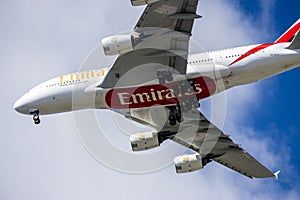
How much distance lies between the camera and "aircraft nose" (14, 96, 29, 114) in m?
56.0

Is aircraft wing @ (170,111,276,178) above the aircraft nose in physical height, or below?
below

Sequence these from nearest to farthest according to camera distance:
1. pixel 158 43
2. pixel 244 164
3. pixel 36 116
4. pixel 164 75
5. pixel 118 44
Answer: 1. pixel 118 44
2. pixel 158 43
3. pixel 164 75
4. pixel 36 116
5. pixel 244 164

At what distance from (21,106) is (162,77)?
11987 mm

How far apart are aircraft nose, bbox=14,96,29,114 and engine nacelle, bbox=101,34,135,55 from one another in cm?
1111

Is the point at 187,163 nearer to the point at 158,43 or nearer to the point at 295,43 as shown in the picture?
the point at 158,43

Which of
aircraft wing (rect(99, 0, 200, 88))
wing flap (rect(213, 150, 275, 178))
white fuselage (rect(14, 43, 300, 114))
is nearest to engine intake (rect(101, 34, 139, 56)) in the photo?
aircraft wing (rect(99, 0, 200, 88))

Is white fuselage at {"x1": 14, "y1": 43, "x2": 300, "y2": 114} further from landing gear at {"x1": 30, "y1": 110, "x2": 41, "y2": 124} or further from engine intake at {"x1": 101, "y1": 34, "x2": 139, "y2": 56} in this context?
engine intake at {"x1": 101, "y1": 34, "x2": 139, "y2": 56}

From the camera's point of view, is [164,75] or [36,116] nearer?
[164,75]

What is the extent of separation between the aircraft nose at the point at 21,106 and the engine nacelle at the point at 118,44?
11.1 m

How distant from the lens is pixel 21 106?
5616 centimetres

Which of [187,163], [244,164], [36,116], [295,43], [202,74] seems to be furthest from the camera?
[244,164]

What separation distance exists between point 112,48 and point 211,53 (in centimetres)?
803

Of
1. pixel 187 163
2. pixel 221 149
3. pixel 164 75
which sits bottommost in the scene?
pixel 187 163

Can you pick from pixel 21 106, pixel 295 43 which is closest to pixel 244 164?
pixel 295 43
